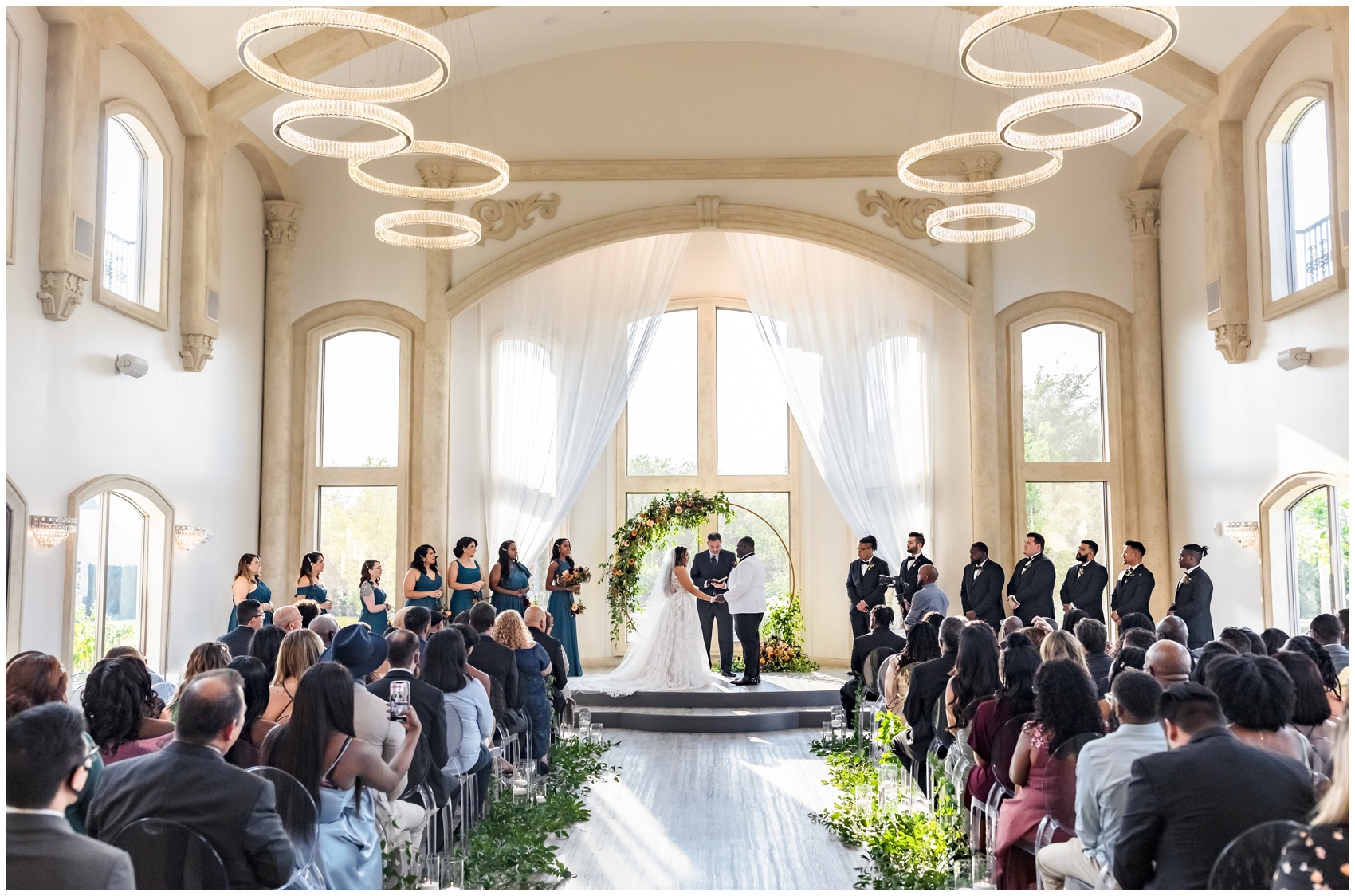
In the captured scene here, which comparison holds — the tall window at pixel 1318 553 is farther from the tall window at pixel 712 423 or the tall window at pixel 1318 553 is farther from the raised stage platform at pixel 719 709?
the tall window at pixel 712 423

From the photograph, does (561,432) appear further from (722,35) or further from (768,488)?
(722,35)

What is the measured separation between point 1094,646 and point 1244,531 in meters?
4.87

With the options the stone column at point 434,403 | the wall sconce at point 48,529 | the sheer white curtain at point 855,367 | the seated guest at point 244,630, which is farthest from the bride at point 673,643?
the wall sconce at point 48,529

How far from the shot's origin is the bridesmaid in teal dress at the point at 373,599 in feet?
32.3

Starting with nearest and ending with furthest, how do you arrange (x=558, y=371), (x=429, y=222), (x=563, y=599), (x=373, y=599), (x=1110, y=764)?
(x=1110, y=764)
(x=429, y=222)
(x=373, y=599)
(x=563, y=599)
(x=558, y=371)

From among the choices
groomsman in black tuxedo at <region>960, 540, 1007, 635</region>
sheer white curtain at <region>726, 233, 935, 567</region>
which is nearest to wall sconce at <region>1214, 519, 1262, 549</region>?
groomsman in black tuxedo at <region>960, 540, 1007, 635</region>

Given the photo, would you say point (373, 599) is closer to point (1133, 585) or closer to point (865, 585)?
point (865, 585)

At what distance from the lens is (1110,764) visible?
346 cm

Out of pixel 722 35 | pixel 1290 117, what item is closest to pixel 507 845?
pixel 1290 117

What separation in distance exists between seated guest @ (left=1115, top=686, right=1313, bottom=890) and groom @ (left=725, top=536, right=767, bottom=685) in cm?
799

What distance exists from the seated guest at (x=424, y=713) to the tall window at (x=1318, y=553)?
7.14m

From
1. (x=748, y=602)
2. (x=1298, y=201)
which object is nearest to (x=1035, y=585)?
(x=748, y=602)

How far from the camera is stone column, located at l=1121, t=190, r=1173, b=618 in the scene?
11742 millimetres

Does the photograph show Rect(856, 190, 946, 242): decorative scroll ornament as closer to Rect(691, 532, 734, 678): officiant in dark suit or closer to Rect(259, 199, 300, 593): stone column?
Rect(691, 532, 734, 678): officiant in dark suit
